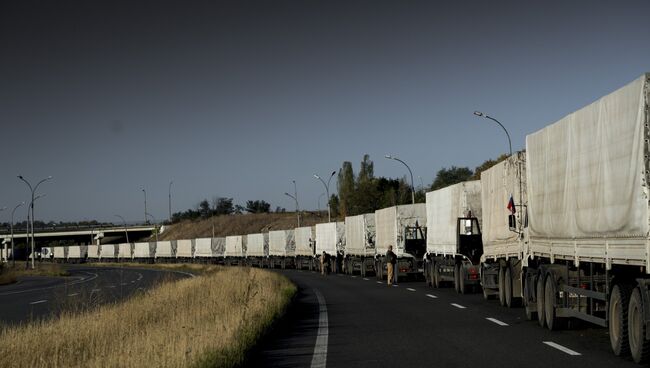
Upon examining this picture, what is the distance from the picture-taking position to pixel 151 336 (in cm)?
1390

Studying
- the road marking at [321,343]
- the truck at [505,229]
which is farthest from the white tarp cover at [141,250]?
the road marking at [321,343]

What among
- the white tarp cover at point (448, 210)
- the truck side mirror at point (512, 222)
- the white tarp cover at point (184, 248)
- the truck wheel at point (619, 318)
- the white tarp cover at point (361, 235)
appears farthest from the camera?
the white tarp cover at point (184, 248)

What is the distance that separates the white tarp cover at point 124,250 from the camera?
11938 cm

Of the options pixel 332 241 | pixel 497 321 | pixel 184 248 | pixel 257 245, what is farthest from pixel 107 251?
pixel 497 321

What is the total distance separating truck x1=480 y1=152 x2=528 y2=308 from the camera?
1942 cm

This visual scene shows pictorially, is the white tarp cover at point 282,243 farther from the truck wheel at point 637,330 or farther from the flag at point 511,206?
the truck wheel at point 637,330

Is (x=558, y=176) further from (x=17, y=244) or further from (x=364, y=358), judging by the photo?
(x=17, y=244)

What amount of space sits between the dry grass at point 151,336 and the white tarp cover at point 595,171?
5.29m

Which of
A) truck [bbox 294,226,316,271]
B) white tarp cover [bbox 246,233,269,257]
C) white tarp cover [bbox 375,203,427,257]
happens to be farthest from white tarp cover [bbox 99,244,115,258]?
white tarp cover [bbox 375,203,427,257]

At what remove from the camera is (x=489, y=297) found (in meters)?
25.0

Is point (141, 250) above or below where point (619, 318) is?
below

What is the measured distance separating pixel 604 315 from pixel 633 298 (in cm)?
223

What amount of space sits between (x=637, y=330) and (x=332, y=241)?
47.6m

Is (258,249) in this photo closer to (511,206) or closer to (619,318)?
(511,206)
